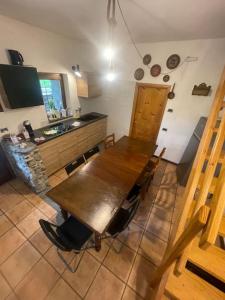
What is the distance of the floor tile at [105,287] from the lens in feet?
4.78

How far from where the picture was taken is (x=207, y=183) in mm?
1129

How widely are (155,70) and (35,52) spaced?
2588mm

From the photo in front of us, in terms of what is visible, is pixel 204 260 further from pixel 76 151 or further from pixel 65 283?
pixel 76 151

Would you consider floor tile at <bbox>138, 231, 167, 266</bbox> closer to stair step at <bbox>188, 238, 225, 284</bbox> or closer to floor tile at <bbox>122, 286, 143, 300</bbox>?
floor tile at <bbox>122, 286, 143, 300</bbox>

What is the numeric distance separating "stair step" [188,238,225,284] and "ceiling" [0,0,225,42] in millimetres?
2398

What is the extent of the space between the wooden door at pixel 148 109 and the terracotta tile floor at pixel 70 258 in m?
2.13

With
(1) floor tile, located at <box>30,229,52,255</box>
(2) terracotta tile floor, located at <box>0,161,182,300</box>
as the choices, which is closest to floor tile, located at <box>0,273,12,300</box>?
(2) terracotta tile floor, located at <box>0,161,182,300</box>

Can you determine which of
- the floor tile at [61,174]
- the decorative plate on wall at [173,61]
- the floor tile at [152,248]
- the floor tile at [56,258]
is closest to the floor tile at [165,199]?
the floor tile at [152,248]

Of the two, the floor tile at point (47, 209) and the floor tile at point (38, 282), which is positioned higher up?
the floor tile at point (47, 209)

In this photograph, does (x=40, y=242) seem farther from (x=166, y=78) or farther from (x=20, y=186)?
(x=166, y=78)

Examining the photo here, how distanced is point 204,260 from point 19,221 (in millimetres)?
2455

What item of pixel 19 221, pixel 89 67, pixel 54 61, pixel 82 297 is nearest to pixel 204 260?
pixel 82 297

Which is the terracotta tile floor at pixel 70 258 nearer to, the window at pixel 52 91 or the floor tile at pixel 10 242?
the floor tile at pixel 10 242

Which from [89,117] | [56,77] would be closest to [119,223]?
[89,117]
